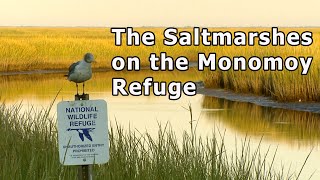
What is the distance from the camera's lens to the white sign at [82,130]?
425 centimetres

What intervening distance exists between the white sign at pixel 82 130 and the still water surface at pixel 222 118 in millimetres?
4144

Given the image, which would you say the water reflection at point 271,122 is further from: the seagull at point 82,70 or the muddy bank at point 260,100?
the seagull at point 82,70

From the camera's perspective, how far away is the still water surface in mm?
11727

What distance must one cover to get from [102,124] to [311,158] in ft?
22.7

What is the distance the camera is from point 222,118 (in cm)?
1630

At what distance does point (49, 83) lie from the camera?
26125 millimetres

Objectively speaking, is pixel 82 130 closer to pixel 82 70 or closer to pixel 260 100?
pixel 82 70

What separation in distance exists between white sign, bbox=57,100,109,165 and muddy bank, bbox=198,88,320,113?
12352 mm

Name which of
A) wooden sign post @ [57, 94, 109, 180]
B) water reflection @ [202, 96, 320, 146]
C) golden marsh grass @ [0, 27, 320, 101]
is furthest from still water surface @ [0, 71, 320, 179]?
wooden sign post @ [57, 94, 109, 180]

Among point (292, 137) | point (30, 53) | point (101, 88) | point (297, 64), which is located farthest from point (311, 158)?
point (30, 53)

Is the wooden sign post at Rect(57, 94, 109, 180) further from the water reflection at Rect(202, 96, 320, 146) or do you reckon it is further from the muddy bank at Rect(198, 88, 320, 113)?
the muddy bank at Rect(198, 88, 320, 113)

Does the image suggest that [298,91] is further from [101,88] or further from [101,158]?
[101,158]

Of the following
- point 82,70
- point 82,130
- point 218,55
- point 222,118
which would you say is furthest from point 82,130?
point 218,55

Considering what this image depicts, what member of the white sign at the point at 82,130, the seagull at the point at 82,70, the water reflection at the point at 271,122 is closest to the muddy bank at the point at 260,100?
the water reflection at the point at 271,122
